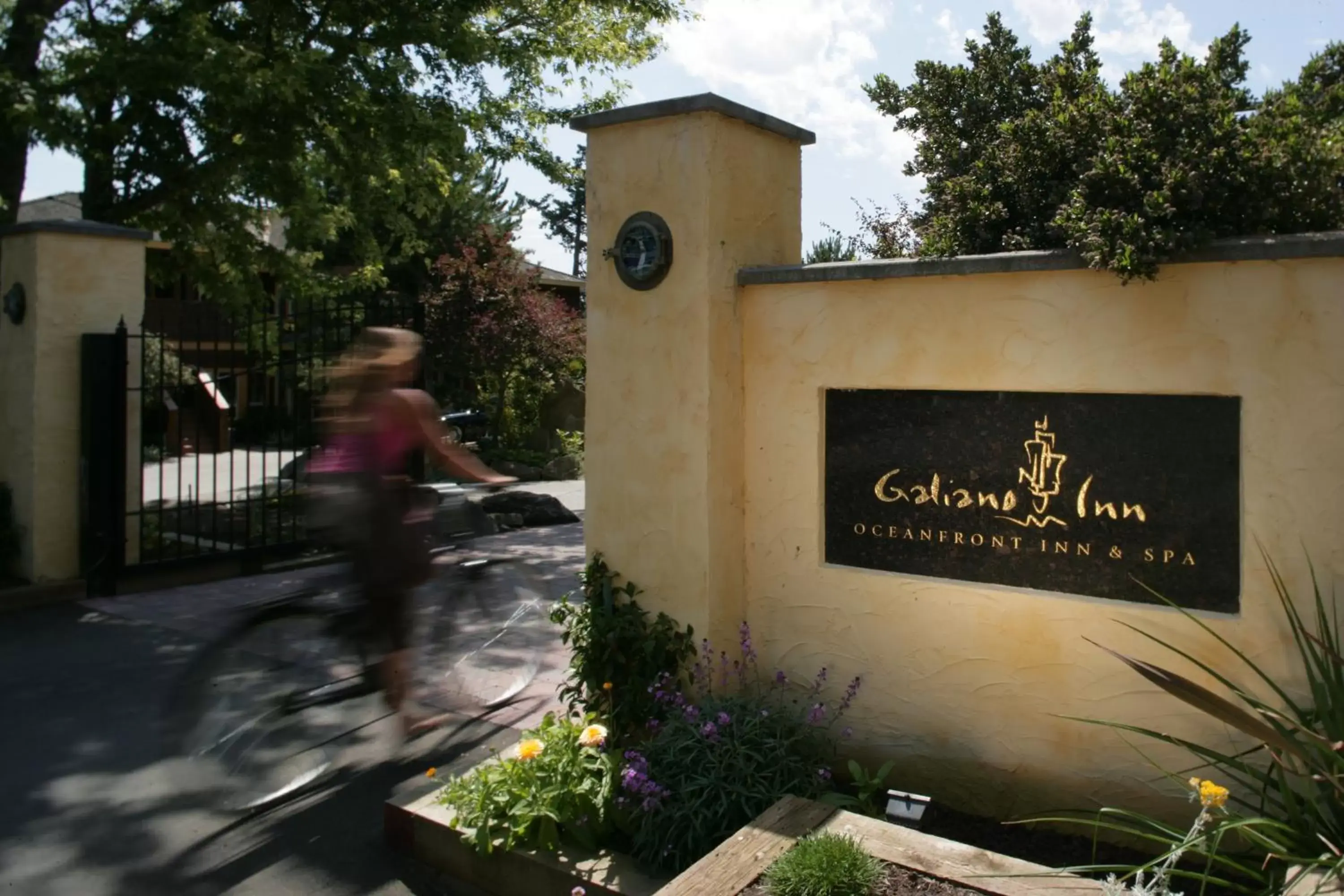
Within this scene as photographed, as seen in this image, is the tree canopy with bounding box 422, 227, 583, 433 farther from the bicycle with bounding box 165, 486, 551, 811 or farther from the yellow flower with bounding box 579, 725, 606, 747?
the yellow flower with bounding box 579, 725, 606, 747

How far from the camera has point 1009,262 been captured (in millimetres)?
3590

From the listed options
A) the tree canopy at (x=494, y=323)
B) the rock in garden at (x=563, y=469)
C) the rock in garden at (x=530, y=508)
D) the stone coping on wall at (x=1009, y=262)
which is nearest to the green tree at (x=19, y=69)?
the rock in garden at (x=530, y=508)

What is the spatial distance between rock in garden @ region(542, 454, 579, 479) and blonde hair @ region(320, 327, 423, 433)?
1449 centimetres

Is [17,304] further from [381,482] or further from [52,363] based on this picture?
[381,482]

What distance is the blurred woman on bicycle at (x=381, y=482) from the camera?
14.6ft

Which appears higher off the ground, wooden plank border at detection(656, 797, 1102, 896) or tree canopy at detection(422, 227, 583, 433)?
tree canopy at detection(422, 227, 583, 433)

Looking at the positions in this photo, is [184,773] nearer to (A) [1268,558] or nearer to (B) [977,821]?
(B) [977,821]

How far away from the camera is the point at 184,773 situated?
4.43 metres

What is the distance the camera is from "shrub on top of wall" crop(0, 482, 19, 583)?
309 inches

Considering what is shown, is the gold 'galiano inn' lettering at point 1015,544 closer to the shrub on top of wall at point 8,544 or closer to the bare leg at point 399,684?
the bare leg at point 399,684

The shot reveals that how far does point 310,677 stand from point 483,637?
3.28 ft

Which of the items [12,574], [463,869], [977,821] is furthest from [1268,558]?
[12,574]

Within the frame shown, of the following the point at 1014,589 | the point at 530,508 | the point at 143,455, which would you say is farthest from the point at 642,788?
the point at 530,508

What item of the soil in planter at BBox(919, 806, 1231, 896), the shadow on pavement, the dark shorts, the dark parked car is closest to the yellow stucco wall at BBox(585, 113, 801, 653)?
the dark shorts
